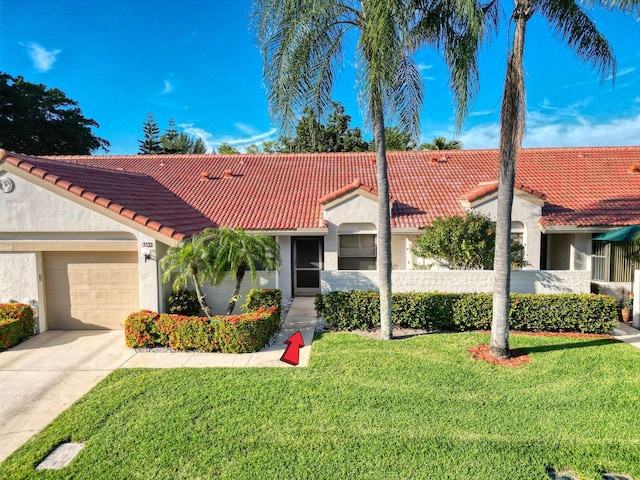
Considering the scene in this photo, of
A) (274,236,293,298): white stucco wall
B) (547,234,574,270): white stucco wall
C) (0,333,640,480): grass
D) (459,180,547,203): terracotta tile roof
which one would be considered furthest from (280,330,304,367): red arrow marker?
(547,234,574,270): white stucco wall

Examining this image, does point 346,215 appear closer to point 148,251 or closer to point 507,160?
point 507,160

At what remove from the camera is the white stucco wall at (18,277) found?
11906mm

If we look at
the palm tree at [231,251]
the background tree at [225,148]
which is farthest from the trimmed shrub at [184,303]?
the background tree at [225,148]

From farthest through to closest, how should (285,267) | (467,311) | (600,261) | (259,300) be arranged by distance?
1. (285,267)
2. (600,261)
3. (259,300)
4. (467,311)

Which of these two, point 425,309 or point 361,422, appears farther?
point 425,309

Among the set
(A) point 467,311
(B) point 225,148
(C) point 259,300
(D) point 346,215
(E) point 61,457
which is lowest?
(E) point 61,457

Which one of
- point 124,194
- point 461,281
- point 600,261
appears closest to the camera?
point 461,281

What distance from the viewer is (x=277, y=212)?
16.6 metres

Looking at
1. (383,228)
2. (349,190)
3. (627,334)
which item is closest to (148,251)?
(383,228)

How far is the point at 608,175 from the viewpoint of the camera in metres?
18.7

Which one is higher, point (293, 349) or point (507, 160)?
point (507, 160)

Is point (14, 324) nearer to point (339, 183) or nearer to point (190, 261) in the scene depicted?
point (190, 261)

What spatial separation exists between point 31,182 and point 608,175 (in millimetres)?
23246

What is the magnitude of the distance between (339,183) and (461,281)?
28.3 feet
